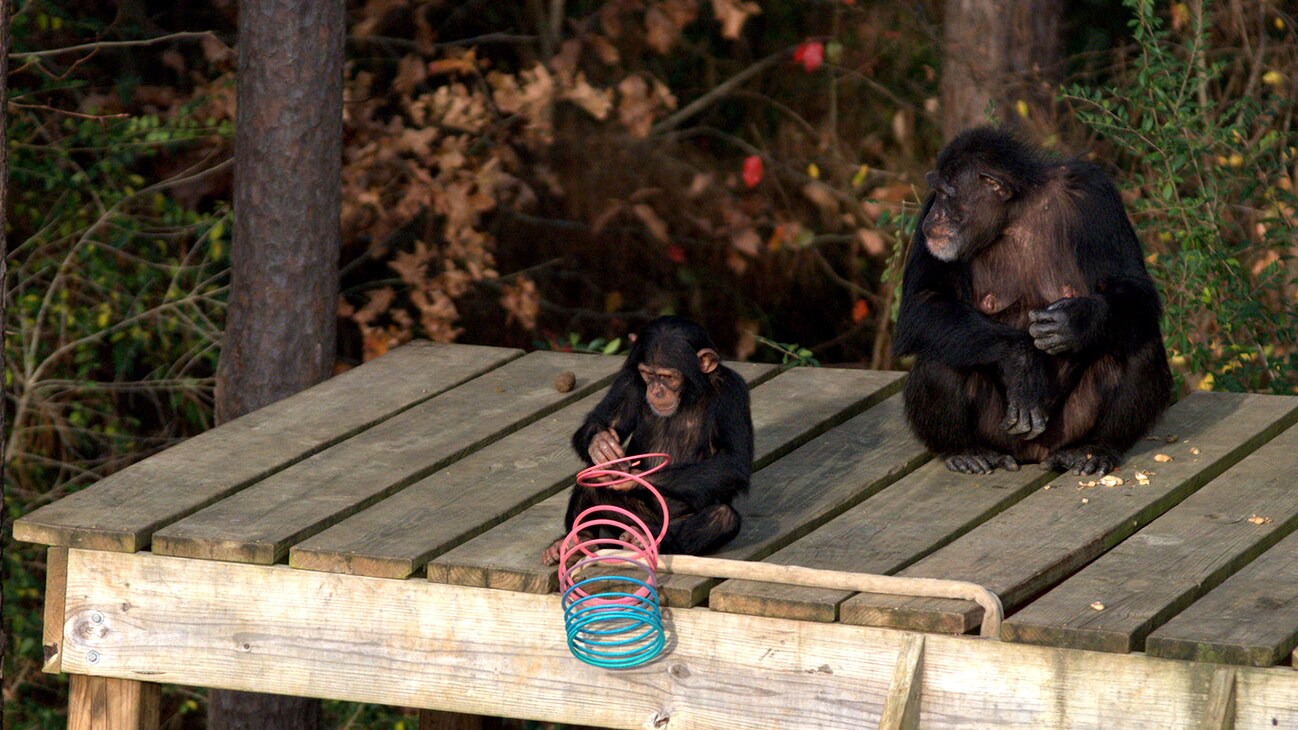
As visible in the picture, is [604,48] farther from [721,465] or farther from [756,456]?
[721,465]

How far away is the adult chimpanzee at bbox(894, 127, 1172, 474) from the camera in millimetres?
4984

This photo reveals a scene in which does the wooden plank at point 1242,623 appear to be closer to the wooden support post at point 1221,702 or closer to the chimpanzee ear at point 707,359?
the wooden support post at point 1221,702

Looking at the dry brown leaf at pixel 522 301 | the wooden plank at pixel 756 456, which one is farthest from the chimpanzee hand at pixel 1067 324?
the dry brown leaf at pixel 522 301

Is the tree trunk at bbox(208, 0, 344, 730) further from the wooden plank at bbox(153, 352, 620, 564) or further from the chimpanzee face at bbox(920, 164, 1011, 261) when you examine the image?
the chimpanzee face at bbox(920, 164, 1011, 261)

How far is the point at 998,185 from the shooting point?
16.7ft

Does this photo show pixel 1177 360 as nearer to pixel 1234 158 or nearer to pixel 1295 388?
pixel 1295 388

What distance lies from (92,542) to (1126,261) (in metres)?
2.91

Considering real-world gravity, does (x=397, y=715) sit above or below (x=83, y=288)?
below

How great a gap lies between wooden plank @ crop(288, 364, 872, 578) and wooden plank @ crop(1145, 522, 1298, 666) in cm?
154

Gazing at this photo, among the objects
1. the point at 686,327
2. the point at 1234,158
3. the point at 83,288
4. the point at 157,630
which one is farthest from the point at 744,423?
the point at 83,288

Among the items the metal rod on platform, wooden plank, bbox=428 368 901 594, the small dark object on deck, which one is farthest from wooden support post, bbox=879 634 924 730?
the small dark object on deck

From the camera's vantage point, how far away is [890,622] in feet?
12.8

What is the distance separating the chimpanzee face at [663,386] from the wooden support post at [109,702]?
1567mm

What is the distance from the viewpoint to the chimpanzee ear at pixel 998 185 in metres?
5.08
